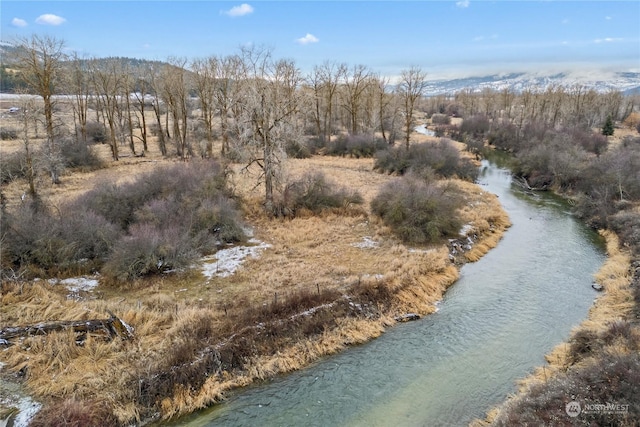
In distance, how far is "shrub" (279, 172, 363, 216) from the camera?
2569 centimetres

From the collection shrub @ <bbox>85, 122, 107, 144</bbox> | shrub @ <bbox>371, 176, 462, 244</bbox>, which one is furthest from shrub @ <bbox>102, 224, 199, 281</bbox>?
shrub @ <bbox>85, 122, 107, 144</bbox>

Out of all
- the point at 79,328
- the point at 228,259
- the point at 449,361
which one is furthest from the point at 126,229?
the point at 449,361

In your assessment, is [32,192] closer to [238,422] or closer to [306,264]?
[306,264]

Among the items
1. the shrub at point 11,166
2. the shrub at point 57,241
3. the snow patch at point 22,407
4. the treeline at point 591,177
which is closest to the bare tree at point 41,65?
the shrub at point 11,166

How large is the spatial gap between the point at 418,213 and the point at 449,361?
1080 centimetres

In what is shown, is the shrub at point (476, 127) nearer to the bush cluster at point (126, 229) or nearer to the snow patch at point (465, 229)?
the snow patch at point (465, 229)

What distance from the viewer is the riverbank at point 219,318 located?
437 inches

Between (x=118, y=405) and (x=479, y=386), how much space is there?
33.6 feet

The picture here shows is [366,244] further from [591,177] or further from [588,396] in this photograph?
[591,177]

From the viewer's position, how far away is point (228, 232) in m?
21.3

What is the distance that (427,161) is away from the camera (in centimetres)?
3781

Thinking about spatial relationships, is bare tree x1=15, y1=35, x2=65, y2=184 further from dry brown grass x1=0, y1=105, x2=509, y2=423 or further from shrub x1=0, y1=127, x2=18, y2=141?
shrub x1=0, y1=127, x2=18, y2=141

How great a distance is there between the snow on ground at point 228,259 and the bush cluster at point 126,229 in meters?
0.70

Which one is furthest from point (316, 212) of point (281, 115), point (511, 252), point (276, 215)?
point (511, 252)
